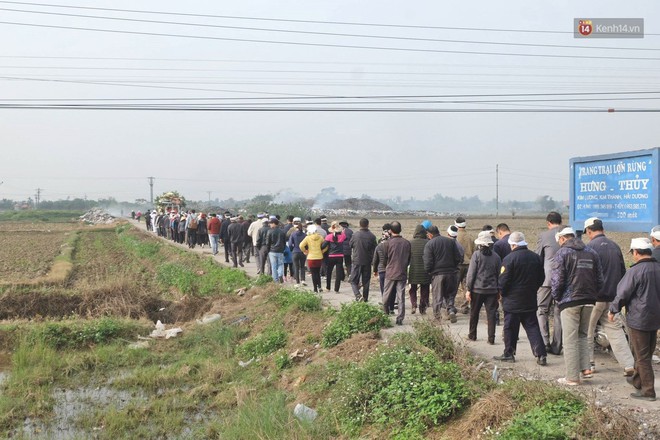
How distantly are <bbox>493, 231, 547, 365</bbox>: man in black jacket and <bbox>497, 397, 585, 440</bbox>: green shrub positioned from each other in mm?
2428

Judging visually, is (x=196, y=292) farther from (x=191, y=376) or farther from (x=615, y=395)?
(x=615, y=395)

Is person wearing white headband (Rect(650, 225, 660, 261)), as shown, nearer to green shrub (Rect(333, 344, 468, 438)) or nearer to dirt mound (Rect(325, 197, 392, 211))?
green shrub (Rect(333, 344, 468, 438))

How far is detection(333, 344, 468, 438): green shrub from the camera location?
6.42 metres

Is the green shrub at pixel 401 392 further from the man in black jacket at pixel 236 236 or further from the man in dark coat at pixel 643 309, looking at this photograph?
the man in black jacket at pixel 236 236

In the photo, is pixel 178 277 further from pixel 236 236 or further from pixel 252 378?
pixel 252 378

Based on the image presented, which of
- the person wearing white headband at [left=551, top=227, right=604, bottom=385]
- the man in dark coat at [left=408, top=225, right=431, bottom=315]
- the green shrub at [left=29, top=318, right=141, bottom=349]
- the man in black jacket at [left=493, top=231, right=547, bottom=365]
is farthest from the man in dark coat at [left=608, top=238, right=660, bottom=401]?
the green shrub at [left=29, top=318, right=141, bottom=349]

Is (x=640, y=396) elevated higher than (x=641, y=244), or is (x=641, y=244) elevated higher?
(x=641, y=244)

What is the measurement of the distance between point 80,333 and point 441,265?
7.40 m

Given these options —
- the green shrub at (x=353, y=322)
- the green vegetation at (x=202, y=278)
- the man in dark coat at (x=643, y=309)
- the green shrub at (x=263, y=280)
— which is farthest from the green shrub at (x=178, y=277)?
the man in dark coat at (x=643, y=309)

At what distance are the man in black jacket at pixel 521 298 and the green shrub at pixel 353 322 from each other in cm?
240

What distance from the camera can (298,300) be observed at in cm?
1253

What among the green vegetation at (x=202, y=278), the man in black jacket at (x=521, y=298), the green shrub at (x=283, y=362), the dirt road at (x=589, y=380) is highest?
the man in black jacket at (x=521, y=298)

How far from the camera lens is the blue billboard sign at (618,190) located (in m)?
9.22

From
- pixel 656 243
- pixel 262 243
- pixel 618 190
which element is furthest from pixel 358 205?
pixel 656 243
